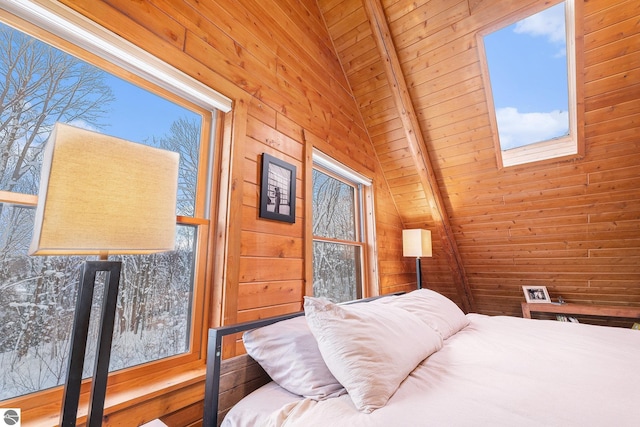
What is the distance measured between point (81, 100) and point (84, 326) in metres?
0.94

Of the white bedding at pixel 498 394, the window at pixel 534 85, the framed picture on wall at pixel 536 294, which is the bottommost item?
the white bedding at pixel 498 394

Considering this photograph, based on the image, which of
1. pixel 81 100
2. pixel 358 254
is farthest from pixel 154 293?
pixel 358 254

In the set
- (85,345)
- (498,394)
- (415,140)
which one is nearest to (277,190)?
(85,345)

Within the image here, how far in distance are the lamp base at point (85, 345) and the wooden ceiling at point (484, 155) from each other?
2.57 meters

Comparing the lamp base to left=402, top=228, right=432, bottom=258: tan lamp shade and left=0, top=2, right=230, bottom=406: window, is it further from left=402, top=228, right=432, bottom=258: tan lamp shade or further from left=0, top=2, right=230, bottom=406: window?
left=402, top=228, right=432, bottom=258: tan lamp shade

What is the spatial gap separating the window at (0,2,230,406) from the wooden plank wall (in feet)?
0.42

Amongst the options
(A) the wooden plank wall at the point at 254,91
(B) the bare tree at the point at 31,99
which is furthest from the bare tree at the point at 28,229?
(A) the wooden plank wall at the point at 254,91

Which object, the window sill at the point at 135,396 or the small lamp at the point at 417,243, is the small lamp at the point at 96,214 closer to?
the window sill at the point at 135,396


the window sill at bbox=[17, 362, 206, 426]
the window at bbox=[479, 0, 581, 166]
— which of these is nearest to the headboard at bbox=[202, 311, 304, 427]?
the window sill at bbox=[17, 362, 206, 426]

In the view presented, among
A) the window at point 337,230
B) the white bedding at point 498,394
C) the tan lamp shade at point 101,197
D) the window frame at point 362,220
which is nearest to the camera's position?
the tan lamp shade at point 101,197

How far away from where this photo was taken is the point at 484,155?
2.91 m

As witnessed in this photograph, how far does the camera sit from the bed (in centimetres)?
91

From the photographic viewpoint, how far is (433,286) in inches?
157

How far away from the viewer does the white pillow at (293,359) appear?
44.4 inches
